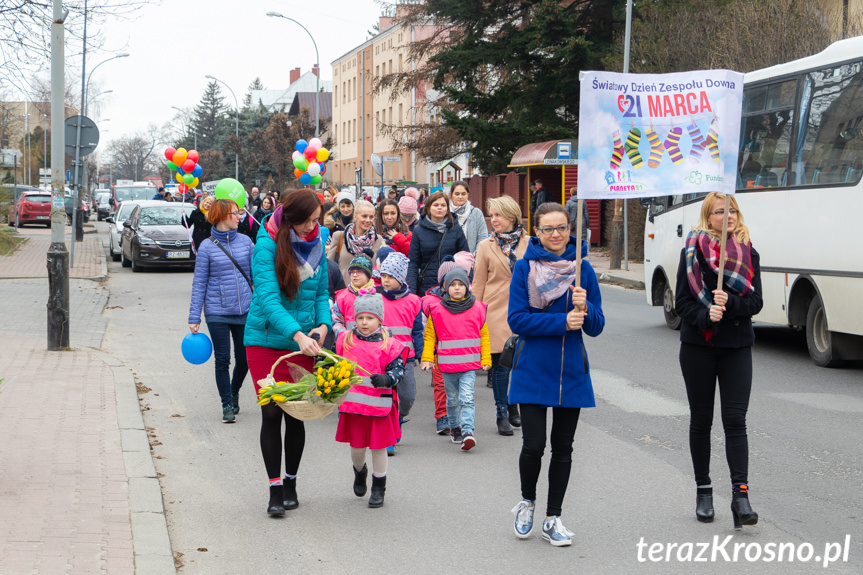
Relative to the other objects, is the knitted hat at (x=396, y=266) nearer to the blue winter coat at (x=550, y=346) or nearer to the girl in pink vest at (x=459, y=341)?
the girl in pink vest at (x=459, y=341)

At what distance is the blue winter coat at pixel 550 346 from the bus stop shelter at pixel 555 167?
23.4m

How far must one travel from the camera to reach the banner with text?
545 cm

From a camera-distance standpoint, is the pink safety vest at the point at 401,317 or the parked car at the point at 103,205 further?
the parked car at the point at 103,205

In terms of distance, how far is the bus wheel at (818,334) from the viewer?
11.4 m

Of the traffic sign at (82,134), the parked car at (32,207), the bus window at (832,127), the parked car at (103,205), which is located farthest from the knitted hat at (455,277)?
the parked car at (103,205)

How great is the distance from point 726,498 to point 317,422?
367 centimetres

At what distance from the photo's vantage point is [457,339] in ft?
25.1

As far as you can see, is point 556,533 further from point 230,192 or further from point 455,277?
point 230,192

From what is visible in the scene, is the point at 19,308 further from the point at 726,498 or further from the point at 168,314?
the point at 726,498

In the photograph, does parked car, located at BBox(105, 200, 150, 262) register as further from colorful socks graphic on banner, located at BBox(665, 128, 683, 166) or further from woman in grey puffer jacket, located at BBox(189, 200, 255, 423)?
colorful socks graphic on banner, located at BBox(665, 128, 683, 166)

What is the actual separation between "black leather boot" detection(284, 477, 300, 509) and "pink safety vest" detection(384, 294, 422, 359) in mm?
1876

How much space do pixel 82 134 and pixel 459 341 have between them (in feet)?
48.6

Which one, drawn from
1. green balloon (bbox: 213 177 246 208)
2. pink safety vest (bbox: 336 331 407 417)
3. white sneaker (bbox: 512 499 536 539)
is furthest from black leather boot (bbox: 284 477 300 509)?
green balloon (bbox: 213 177 246 208)

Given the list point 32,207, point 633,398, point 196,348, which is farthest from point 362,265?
point 32,207
